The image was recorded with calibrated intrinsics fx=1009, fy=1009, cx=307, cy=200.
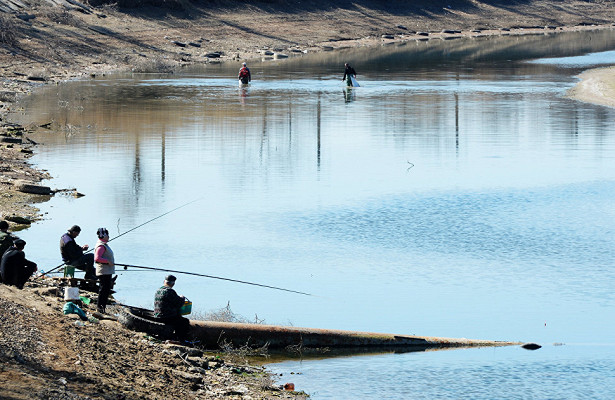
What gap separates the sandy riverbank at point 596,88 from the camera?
51.0 metres

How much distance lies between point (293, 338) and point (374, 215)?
33.1 ft

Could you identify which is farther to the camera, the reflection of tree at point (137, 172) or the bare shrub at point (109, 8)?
the bare shrub at point (109, 8)

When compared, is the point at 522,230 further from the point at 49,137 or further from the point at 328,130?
the point at 49,137

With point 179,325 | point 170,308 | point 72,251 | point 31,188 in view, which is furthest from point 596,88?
point 170,308

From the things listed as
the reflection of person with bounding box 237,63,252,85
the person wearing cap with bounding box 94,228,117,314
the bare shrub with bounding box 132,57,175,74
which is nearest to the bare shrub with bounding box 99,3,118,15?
the bare shrub with bounding box 132,57,175,74

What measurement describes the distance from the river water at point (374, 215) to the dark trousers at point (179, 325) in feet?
5.63

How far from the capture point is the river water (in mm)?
15414

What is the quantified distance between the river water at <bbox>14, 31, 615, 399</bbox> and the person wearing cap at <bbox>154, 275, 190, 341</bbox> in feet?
5.86

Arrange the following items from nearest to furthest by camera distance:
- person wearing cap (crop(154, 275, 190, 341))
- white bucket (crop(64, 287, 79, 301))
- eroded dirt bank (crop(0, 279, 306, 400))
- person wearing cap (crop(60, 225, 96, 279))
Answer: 1. eroded dirt bank (crop(0, 279, 306, 400))
2. person wearing cap (crop(154, 275, 190, 341))
3. white bucket (crop(64, 287, 79, 301))
4. person wearing cap (crop(60, 225, 96, 279))

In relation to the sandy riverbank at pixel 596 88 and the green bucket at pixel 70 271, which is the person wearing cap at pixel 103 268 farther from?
the sandy riverbank at pixel 596 88

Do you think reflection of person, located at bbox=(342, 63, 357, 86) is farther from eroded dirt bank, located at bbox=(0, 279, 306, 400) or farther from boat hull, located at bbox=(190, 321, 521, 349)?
eroded dirt bank, located at bbox=(0, 279, 306, 400)

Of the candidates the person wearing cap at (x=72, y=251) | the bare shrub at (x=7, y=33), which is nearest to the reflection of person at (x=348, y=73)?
the bare shrub at (x=7, y=33)

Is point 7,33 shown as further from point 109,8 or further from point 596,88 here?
point 596,88

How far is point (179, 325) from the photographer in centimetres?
1505
